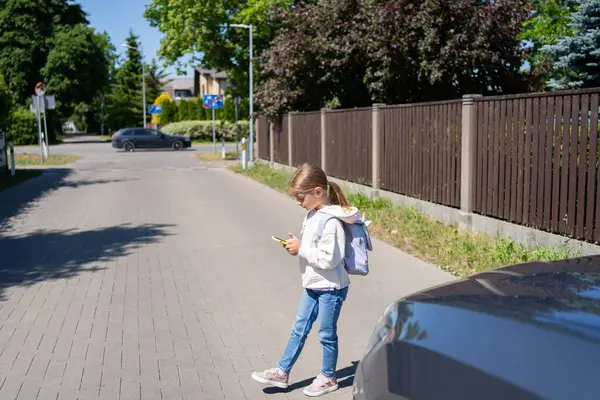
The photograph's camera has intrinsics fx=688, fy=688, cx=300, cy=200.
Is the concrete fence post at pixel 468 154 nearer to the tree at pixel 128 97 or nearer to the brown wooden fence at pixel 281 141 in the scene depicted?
the brown wooden fence at pixel 281 141

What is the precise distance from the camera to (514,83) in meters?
18.6

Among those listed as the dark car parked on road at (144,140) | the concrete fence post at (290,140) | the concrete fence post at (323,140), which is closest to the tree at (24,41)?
the dark car parked on road at (144,140)

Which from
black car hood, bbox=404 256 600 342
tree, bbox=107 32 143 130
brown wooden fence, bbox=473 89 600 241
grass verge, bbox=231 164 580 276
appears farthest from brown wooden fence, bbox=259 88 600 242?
tree, bbox=107 32 143 130

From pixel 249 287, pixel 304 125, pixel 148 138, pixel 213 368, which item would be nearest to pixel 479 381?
pixel 213 368

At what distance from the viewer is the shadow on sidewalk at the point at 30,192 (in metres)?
12.5

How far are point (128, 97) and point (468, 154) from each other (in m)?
65.8

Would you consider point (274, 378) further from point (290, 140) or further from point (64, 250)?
point (290, 140)

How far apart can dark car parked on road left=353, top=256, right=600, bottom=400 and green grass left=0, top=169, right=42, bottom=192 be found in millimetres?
16637

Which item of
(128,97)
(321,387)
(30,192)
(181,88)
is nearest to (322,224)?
(321,387)

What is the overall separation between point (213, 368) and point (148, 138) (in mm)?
37136

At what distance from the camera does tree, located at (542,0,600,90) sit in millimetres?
11141

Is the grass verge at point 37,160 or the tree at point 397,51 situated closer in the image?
the tree at point 397,51

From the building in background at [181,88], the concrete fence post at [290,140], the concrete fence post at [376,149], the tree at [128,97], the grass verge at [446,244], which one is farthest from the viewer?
the building in background at [181,88]

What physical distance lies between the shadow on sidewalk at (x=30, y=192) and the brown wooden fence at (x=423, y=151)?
21.3 ft
